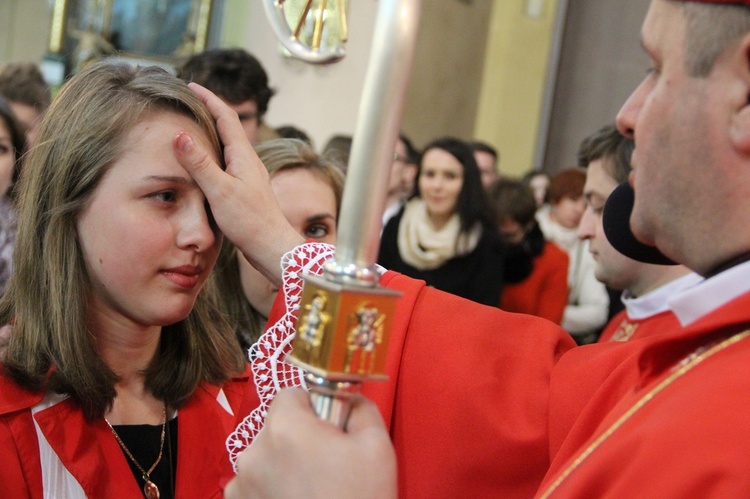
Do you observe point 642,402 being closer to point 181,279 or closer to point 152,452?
point 181,279

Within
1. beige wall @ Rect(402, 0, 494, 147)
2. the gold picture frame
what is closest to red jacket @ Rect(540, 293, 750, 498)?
the gold picture frame

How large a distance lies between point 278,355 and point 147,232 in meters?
0.40

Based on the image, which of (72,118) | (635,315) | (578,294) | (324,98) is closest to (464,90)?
(324,98)

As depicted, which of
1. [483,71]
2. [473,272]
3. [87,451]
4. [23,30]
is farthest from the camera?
[483,71]

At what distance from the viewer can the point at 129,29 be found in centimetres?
848

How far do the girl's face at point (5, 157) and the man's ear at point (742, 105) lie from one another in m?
3.22

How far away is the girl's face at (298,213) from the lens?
282 centimetres

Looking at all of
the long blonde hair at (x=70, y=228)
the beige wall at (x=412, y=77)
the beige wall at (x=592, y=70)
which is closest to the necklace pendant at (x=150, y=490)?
the long blonde hair at (x=70, y=228)

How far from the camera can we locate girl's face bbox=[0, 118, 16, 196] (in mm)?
3666

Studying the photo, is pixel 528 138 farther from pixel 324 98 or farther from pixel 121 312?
pixel 121 312

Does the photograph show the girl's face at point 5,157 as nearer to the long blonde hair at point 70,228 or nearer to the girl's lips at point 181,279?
the long blonde hair at point 70,228

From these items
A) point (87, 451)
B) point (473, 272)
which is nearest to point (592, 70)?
point (473, 272)

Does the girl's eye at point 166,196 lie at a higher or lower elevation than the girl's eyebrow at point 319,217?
higher

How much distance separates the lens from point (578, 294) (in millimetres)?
5352
